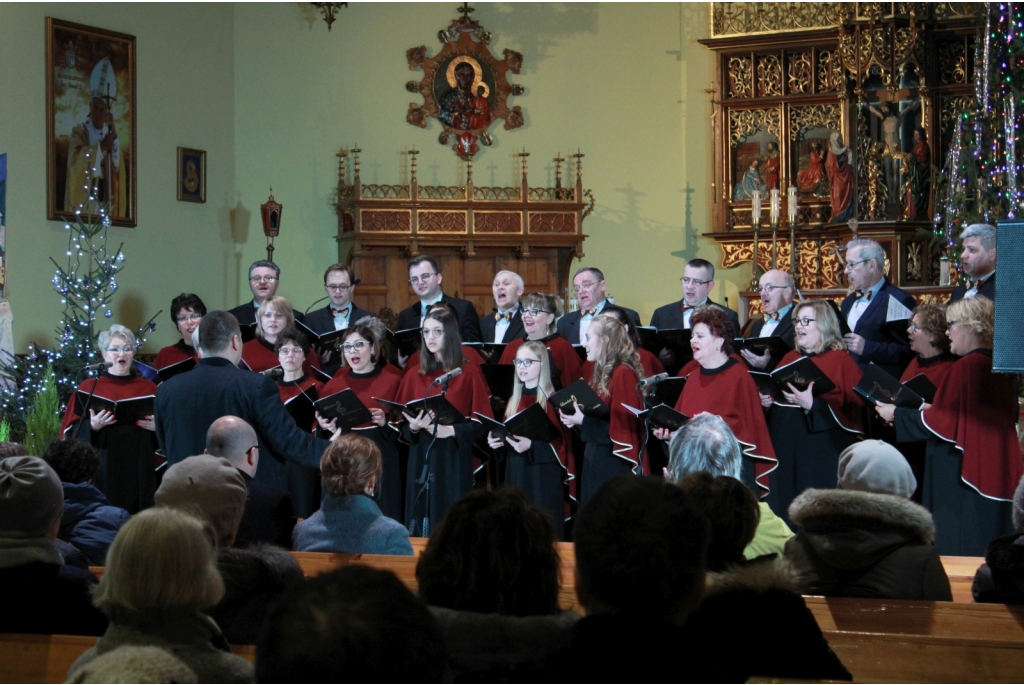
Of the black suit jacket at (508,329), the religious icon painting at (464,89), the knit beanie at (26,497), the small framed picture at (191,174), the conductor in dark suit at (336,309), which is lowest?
the knit beanie at (26,497)

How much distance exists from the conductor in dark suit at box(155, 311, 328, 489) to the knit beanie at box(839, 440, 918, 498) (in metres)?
2.91

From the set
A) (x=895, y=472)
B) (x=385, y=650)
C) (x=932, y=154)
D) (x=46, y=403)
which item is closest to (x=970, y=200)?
(x=932, y=154)

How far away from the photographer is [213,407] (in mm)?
5418

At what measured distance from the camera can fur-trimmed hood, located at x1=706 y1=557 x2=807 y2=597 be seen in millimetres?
2586

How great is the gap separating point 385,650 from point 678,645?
624 mm

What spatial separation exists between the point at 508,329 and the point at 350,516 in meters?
3.86

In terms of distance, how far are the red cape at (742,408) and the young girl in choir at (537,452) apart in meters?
0.76

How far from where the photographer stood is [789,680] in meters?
2.41

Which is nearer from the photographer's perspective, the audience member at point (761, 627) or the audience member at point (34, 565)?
the audience member at point (761, 627)

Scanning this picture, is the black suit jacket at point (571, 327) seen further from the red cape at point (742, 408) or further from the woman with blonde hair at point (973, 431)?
the woman with blonde hair at point (973, 431)

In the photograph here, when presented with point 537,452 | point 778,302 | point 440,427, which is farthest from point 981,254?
point 440,427

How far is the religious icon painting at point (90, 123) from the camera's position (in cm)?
1120

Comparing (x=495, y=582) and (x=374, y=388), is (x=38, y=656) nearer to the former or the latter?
(x=495, y=582)

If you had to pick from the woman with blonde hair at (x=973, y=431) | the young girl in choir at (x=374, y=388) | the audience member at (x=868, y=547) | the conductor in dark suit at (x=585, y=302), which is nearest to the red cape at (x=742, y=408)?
the woman with blonde hair at (x=973, y=431)
